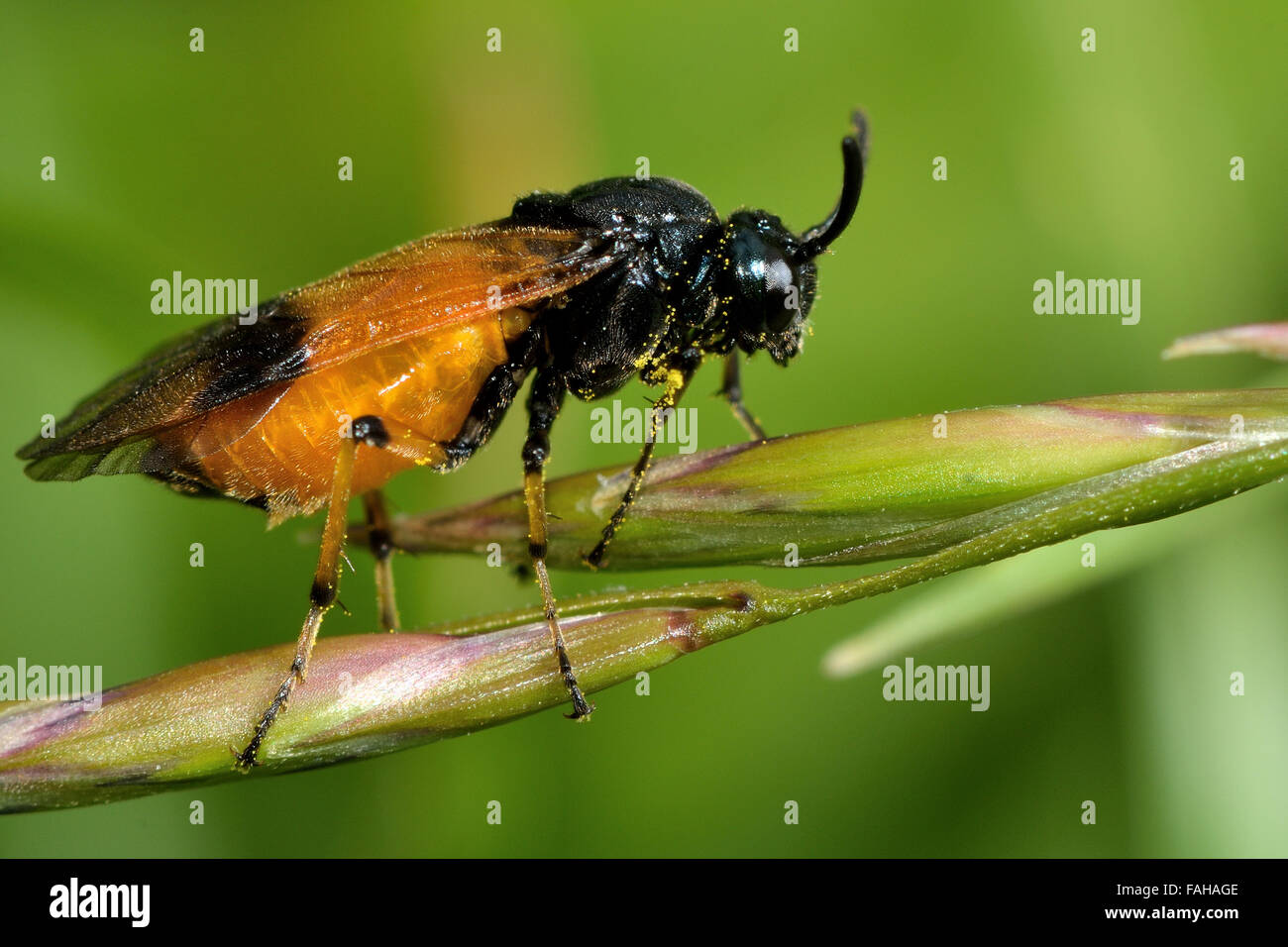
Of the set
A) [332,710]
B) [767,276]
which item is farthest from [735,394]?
[332,710]

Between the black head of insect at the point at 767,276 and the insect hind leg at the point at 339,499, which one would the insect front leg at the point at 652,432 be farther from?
the insect hind leg at the point at 339,499

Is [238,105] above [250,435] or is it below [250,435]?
above

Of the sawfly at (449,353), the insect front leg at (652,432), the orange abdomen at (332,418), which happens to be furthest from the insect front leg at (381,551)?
the insect front leg at (652,432)

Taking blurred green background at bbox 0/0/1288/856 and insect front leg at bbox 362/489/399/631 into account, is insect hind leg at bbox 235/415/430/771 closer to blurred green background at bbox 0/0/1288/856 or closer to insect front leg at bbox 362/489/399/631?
insect front leg at bbox 362/489/399/631

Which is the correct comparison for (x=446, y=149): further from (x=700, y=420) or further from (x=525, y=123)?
(x=700, y=420)

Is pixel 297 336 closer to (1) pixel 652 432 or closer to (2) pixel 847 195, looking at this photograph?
(1) pixel 652 432

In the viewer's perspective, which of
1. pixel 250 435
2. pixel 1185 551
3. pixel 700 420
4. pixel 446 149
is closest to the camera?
pixel 250 435

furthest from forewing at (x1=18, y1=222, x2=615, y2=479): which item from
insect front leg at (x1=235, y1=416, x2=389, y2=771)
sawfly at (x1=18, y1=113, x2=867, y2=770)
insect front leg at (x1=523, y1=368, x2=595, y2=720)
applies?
insect front leg at (x1=523, y1=368, x2=595, y2=720)

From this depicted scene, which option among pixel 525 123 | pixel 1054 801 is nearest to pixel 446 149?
pixel 525 123
